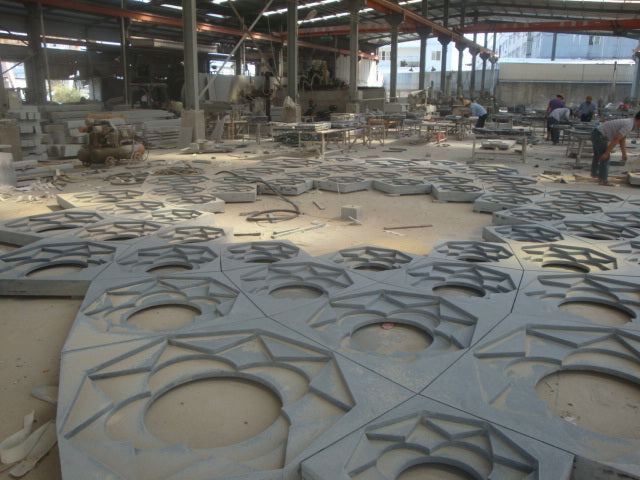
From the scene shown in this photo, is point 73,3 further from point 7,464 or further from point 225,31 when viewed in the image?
point 7,464

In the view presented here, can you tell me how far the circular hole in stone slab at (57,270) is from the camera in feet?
15.8

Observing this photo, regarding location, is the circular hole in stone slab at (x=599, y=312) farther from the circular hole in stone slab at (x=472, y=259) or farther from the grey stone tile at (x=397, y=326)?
the circular hole in stone slab at (x=472, y=259)

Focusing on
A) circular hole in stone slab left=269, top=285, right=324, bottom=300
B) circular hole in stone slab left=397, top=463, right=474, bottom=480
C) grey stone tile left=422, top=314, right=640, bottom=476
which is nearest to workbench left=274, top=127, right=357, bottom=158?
circular hole in stone slab left=269, top=285, right=324, bottom=300

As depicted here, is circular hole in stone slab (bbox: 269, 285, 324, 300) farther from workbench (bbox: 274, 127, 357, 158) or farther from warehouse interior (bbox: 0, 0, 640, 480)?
workbench (bbox: 274, 127, 357, 158)

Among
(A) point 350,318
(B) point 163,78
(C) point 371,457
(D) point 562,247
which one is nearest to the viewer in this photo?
(C) point 371,457

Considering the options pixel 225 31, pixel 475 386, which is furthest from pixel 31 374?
pixel 225 31

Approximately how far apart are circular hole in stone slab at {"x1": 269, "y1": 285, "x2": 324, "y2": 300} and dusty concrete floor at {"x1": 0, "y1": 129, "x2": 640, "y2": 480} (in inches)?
51.9

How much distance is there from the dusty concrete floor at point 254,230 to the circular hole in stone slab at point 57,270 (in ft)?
1.52

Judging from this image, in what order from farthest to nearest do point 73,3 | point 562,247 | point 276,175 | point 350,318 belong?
1. point 73,3
2. point 276,175
3. point 562,247
4. point 350,318

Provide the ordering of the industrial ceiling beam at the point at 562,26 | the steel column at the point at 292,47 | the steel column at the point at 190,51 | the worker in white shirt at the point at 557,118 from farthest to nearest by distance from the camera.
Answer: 1. the industrial ceiling beam at the point at 562,26
2. the steel column at the point at 292,47
3. the worker in white shirt at the point at 557,118
4. the steel column at the point at 190,51

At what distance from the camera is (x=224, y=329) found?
336 centimetres

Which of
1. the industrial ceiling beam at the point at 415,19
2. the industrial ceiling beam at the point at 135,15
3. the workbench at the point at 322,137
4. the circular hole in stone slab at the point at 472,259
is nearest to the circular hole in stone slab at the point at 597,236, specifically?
the circular hole in stone slab at the point at 472,259

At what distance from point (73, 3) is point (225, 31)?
744 centimetres

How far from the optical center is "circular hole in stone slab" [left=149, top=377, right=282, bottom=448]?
2.56 meters
